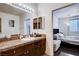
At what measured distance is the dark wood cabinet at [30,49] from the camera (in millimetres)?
1539

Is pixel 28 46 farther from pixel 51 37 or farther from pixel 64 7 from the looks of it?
pixel 64 7

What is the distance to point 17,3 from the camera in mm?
1689

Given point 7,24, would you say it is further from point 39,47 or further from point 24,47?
point 39,47

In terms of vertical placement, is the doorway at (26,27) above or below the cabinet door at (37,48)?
above

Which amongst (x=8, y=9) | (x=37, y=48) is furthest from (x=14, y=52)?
(x=8, y=9)

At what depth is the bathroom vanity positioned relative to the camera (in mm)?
1474

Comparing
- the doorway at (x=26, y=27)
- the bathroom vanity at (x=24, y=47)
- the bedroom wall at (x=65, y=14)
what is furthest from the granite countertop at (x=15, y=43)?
the bedroom wall at (x=65, y=14)

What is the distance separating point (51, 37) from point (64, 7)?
0.58 meters

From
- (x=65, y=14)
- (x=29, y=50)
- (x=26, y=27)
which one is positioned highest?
(x=65, y=14)

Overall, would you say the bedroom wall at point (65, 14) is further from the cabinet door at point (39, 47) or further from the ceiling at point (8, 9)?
the ceiling at point (8, 9)

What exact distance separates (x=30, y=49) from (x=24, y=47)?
0.13 meters

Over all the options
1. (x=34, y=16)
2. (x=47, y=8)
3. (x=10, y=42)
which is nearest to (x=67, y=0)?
(x=47, y=8)

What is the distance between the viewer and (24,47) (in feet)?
5.49

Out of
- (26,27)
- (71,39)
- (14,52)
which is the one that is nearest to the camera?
(14,52)
